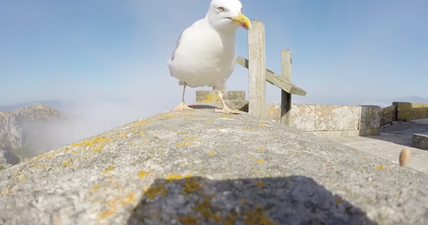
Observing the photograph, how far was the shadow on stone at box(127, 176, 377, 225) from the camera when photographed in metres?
0.76

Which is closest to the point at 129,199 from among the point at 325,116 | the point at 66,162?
the point at 66,162

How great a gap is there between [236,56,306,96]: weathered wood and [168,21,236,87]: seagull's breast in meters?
1.13

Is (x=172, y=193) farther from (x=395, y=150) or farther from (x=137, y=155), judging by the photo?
(x=395, y=150)

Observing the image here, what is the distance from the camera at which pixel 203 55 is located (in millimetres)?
3162

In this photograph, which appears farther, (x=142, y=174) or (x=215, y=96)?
(x=215, y=96)

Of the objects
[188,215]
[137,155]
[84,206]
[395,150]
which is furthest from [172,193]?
[395,150]

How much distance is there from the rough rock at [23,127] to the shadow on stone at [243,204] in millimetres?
63362

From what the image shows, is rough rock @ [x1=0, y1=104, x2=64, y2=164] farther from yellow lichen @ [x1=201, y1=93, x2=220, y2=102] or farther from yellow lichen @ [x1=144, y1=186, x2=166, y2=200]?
yellow lichen @ [x1=144, y1=186, x2=166, y2=200]

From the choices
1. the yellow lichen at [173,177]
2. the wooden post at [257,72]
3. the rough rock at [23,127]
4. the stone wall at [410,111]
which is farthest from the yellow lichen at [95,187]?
the rough rock at [23,127]

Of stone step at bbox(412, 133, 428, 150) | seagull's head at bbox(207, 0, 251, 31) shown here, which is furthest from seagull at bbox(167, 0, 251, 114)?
stone step at bbox(412, 133, 428, 150)

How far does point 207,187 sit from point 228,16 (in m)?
2.50

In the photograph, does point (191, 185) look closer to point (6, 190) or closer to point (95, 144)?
point (6, 190)

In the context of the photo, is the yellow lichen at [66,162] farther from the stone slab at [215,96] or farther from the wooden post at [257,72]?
the stone slab at [215,96]

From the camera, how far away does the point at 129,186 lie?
94cm
